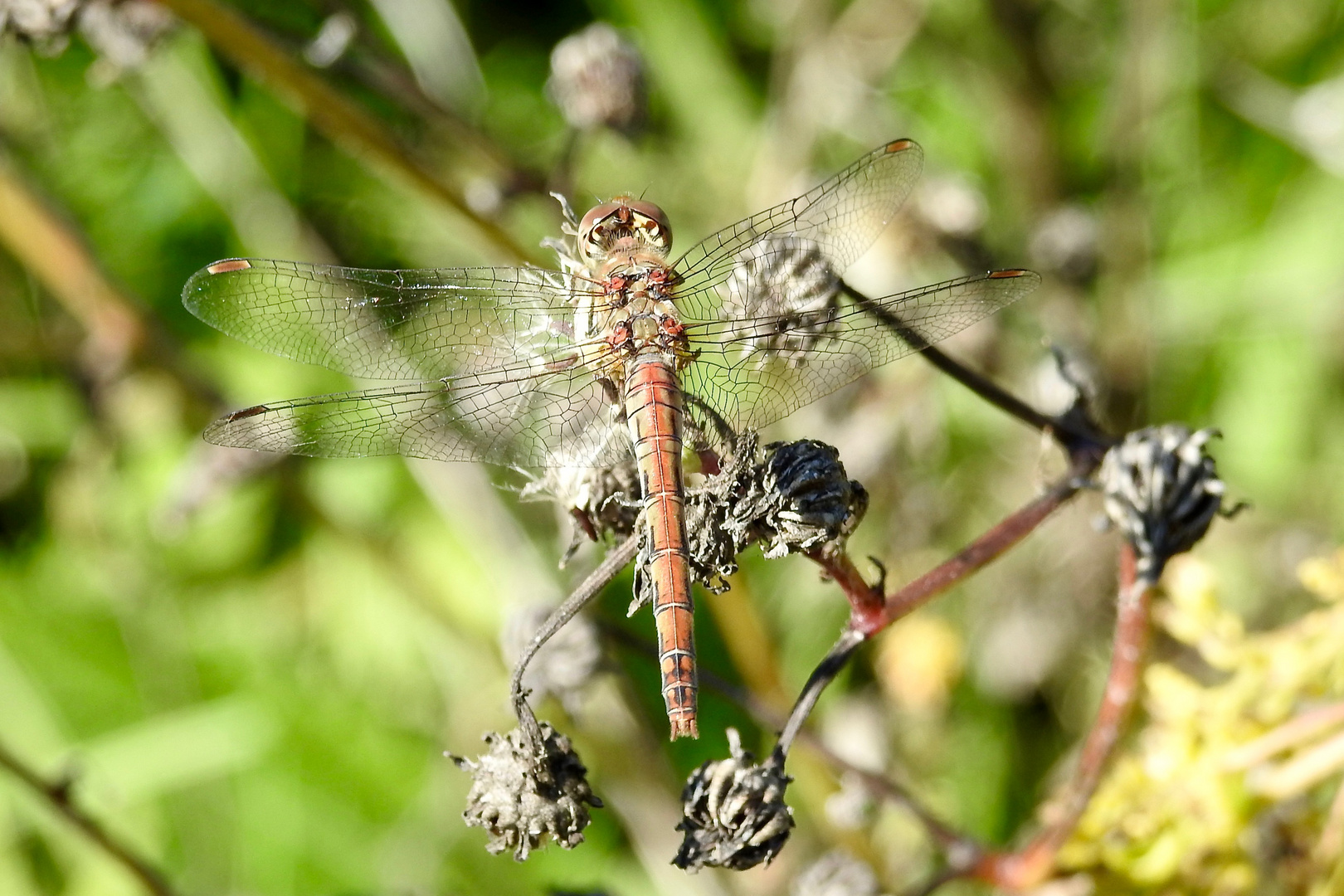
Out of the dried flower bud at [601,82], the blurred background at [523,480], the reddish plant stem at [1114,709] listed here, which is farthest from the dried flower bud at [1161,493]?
the dried flower bud at [601,82]

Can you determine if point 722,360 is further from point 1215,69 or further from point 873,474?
point 1215,69

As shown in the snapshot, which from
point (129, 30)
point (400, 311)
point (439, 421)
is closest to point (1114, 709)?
point (439, 421)

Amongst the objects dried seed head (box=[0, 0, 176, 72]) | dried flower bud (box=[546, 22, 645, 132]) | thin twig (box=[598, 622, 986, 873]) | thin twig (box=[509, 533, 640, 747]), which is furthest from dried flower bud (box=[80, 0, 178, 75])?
thin twig (box=[598, 622, 986, 873])

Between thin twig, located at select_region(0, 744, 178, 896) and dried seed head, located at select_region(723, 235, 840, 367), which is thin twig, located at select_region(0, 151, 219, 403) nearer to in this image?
thin twig, located at select_region(0, 744, 178, 896)

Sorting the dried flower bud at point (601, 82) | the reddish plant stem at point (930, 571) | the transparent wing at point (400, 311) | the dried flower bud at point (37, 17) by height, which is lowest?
the reddish plant stem at point (930, 571)

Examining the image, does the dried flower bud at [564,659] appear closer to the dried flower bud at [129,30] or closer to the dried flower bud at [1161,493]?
the dried flower bud at [1161,493]

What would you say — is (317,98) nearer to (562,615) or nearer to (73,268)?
(73,268)
